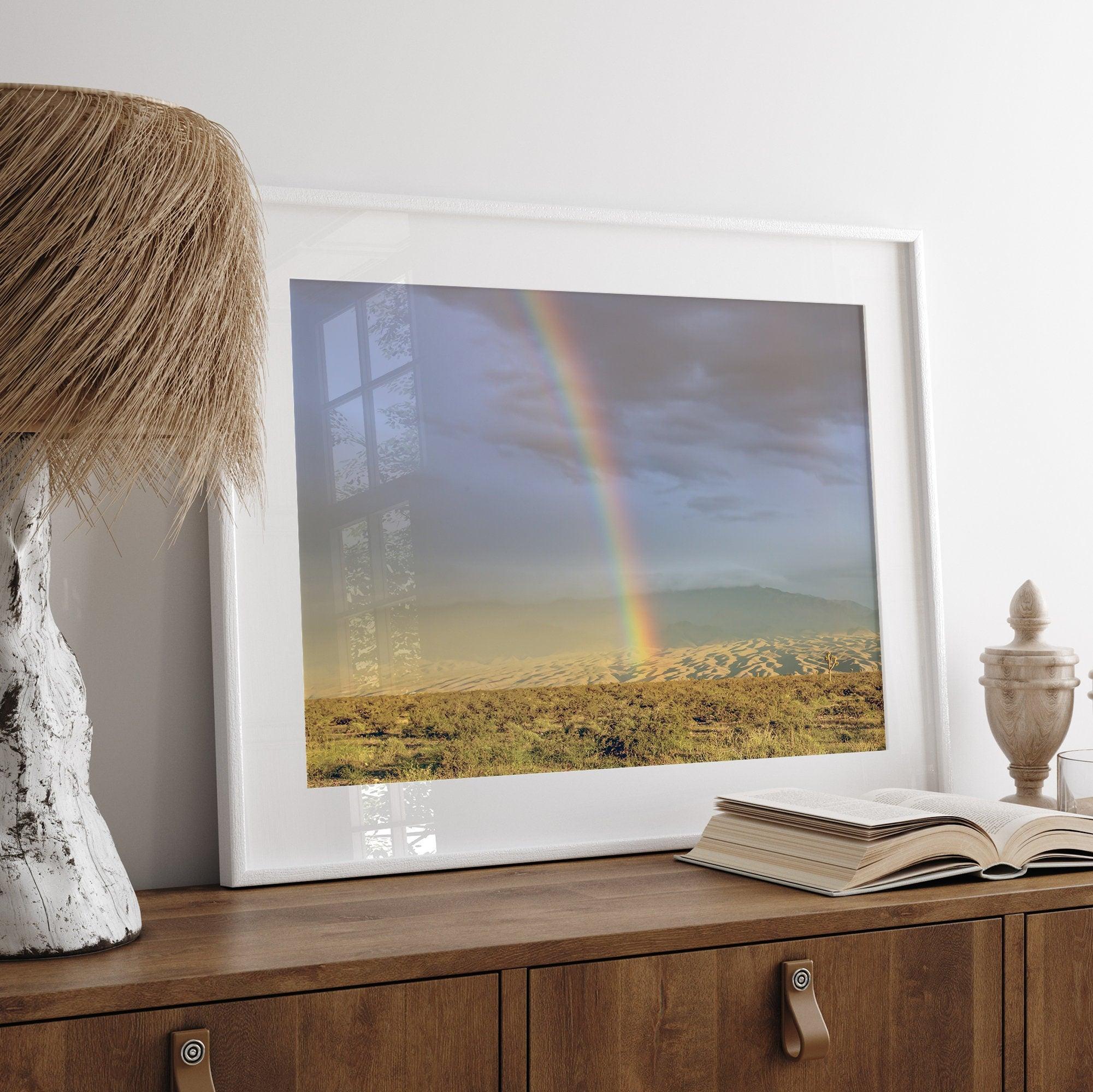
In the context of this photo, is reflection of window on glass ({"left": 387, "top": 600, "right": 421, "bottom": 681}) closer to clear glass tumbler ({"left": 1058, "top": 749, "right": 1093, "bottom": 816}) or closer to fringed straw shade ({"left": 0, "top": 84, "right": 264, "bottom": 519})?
fringed straw shade ({"left": 0, "top": 84, "right": 264, "bottom": 519})

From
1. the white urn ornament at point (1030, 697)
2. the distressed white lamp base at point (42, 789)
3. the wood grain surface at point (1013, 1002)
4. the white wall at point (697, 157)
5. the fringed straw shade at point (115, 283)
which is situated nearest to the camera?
the fringed straw shade at point (115, 283)

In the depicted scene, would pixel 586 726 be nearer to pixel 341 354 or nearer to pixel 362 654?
pixel 362 654

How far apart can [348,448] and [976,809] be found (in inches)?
32.5

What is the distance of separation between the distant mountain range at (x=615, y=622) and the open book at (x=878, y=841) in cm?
23

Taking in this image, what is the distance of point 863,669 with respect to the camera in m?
1.48

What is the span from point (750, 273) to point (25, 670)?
993 millimetres

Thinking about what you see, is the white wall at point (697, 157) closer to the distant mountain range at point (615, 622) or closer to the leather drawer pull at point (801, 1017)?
the distant mountain range at point (615, 622)

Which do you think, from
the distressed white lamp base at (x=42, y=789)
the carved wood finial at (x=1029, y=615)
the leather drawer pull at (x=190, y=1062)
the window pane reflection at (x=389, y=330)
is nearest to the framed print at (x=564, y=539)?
the window pane reflection at (x=389, y=330)

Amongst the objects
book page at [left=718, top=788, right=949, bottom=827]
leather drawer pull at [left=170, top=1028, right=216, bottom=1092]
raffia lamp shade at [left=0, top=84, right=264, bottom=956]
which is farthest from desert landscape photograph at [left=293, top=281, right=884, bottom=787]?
leather drawer pull at [left=170, top=1028, right=216, bottom=1092]

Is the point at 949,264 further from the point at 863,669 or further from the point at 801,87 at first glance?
the point at 863,669

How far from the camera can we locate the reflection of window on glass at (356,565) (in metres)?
1.28

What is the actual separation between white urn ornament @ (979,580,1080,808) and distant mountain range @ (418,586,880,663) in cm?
18

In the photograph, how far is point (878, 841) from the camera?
112 cm

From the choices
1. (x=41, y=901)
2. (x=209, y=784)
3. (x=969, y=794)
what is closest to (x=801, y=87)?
(x=969, y=794)
